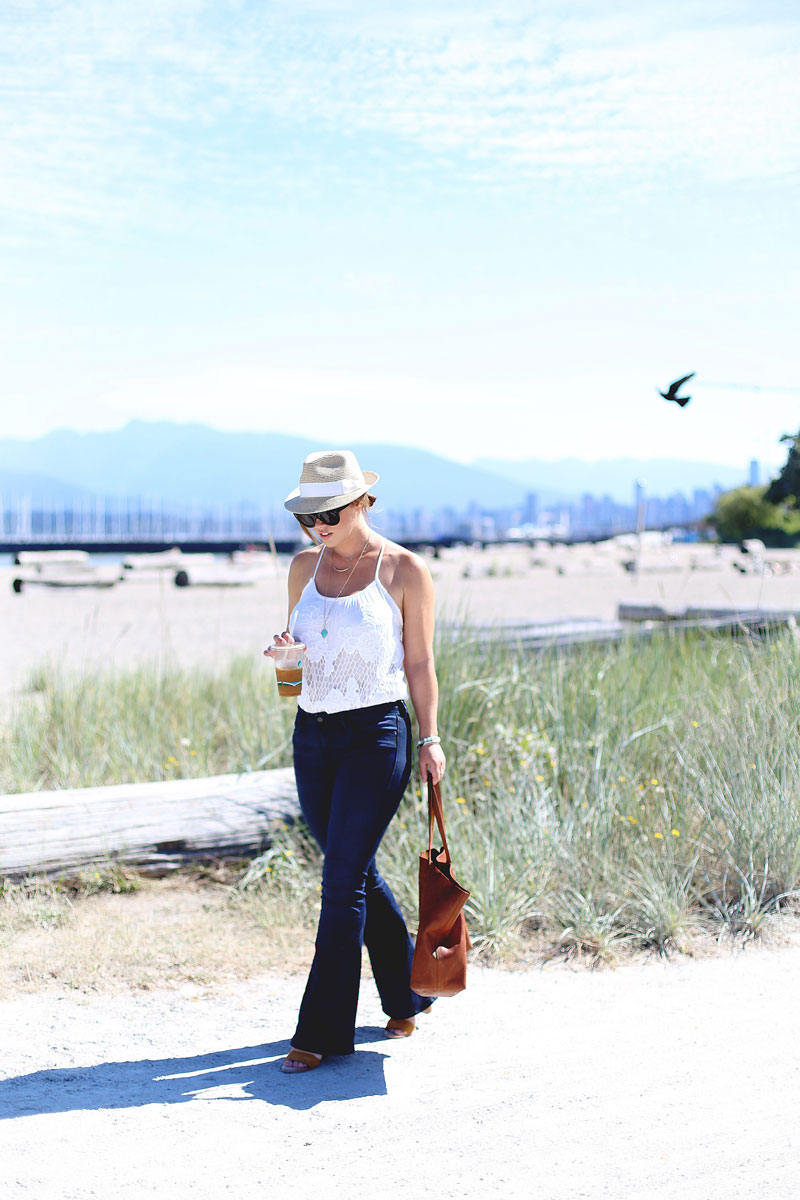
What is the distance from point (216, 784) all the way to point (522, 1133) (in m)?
2.69

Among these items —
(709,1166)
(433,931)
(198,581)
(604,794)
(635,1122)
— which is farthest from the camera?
(198,581)

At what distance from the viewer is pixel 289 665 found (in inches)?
131

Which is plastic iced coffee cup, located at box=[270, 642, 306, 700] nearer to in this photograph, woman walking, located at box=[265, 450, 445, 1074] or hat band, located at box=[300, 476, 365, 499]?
woman walking, located at box=[265, 450, 445, 1074]

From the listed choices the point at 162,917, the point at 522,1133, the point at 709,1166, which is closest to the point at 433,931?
the point at 522,1133

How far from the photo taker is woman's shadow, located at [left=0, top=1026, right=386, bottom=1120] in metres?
3.14

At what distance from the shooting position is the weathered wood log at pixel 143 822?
4.75m

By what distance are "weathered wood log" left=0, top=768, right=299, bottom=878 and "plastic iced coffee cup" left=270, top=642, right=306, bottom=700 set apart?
6.13 ft

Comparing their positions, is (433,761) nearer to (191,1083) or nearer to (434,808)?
(434,808)

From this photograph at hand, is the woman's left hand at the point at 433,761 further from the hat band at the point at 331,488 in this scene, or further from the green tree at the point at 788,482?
the green tree at the point at 788,482

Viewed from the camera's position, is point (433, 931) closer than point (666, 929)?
Yes

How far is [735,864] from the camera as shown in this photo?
4.73m

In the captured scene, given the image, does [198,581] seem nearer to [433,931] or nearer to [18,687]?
[18,687]

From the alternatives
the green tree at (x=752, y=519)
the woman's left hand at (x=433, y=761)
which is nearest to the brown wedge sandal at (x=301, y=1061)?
the woman's left hand at (x=433, y=761)

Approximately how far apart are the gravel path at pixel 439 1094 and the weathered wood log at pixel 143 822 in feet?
3.06
